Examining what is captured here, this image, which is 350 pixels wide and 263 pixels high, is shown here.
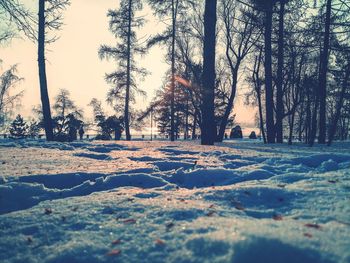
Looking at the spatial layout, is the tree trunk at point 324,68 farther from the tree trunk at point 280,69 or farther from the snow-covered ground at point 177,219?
the snow-covered ground at point 177,219

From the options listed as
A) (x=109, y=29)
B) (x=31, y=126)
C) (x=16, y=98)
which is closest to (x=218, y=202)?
(x=109, y=29)

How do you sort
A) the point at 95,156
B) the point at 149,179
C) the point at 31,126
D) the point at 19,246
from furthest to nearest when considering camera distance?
1. the point at 31,126
2. the point at 95,156
3. the point at 149,179
4. the point at 19,246

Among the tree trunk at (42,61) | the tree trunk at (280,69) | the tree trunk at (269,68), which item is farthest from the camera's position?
the tree trunk at (280,69)

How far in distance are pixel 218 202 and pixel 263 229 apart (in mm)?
705

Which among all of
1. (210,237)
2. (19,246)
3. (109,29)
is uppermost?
(109,29)

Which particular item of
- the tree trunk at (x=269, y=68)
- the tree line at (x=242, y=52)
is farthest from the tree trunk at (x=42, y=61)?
the tree trunk at (x=269, y=68)

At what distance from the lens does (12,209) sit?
2537mm

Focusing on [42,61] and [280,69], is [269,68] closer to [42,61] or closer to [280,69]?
[280,69]

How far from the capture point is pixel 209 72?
9.37m

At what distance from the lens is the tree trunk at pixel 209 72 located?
923cm

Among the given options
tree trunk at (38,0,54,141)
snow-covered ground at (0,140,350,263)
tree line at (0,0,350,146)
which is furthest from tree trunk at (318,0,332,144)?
tree trunk at (38,0,54,141)

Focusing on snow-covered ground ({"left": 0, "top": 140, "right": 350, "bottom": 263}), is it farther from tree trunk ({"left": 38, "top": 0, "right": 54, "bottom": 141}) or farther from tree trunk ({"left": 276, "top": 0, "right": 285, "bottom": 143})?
tree trunk ({"left": 276, "top": 0, "right": 285, "bottom": 143})

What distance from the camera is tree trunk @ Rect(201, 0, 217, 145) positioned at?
30.3ft

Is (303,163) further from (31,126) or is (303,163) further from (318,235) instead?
(31,126)
